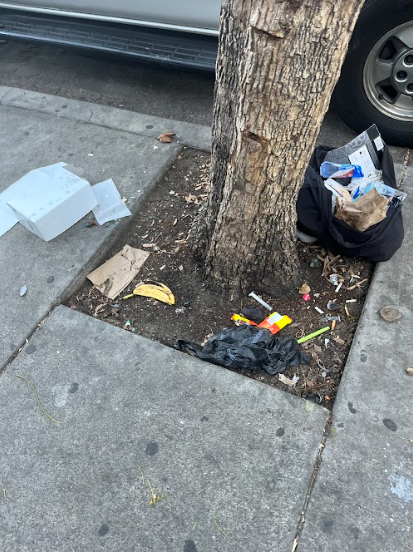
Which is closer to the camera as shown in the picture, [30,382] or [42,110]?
[30,382]

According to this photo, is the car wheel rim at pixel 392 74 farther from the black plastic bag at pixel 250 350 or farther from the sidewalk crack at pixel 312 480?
the sidewalk crack at pixel 312 480

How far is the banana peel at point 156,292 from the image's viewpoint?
2.57m

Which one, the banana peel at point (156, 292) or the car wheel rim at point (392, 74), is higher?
the car wheel rim at point (392, 74)

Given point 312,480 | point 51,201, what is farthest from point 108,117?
point 312,480

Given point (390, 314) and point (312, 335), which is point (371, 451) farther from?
point (390, 314)

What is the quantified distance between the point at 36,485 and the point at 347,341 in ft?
5.56

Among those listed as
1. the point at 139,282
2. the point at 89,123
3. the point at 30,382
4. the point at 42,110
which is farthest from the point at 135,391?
the point at 42,110

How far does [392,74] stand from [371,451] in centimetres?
255

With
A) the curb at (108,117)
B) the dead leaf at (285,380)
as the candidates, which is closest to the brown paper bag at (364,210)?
the dead leaf at (285,380)

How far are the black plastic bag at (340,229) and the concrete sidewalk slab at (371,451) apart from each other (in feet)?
0.90

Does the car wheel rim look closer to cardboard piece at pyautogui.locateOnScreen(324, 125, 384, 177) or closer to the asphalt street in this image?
cardboard piece at pyautogui.locateOnScreen(324, 125, 384, 177)

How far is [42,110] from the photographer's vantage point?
13.4 ft

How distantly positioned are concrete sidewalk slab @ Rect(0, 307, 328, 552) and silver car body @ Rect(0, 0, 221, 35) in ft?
8.07

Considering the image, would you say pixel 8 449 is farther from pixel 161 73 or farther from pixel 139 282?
pixel 161 73
